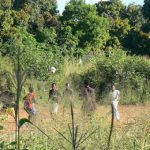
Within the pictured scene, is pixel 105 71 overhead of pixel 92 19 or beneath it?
beneath

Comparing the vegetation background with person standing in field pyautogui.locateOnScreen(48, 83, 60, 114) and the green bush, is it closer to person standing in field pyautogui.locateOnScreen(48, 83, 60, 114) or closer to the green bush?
the green bush

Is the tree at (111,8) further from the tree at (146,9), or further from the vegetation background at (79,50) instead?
the tree at (146,9)

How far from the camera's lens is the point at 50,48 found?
102ft

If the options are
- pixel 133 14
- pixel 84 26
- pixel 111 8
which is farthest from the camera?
pixel 133 14

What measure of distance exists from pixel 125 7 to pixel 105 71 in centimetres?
3806

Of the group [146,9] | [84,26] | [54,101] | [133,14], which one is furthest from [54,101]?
[133,14]

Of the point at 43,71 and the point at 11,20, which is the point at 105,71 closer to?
the point at 43,71

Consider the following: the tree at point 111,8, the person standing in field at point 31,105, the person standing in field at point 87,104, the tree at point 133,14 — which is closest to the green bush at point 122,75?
the person standing in field at point 31,105

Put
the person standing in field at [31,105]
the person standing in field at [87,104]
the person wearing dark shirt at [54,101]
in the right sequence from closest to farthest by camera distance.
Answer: the person standing in field at [87,104], the person wearing dark shirt at [54,101], the person standing in field at [31,105]

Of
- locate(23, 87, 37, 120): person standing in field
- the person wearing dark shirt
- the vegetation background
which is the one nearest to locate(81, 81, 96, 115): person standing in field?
the vegetation background

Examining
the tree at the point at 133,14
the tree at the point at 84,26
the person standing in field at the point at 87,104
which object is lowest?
the person standing in field at the point at 87,104

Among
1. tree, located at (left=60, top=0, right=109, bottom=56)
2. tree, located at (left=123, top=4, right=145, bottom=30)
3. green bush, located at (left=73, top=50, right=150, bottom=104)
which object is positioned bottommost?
green bush, located at (left=73, top=50, right=150, bottom=104)

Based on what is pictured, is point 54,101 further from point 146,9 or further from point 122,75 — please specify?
A: point 146,9

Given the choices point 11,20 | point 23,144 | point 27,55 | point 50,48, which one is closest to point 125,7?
point 11,20
